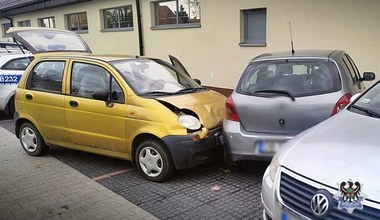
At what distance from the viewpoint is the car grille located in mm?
2082

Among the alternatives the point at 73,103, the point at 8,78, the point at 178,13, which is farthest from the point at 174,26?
the point at 73,103

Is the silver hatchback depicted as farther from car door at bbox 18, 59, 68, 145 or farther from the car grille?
car door at bbox 18, 59, 68, 145

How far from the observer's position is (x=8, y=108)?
9117mm

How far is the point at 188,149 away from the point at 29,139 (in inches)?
116

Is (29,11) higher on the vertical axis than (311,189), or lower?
higher

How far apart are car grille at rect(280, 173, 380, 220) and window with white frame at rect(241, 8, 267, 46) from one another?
22.6 ft

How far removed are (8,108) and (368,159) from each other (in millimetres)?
8779

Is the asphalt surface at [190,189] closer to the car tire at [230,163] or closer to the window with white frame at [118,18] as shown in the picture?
the car tire at [230,163]

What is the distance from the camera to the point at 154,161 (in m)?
4.67

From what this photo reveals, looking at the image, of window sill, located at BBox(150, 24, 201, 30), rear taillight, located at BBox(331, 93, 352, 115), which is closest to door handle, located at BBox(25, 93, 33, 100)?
rear taillight, located at BBox(331, 93, 352, 115)

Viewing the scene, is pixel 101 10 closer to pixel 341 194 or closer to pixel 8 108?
pixel 8 108

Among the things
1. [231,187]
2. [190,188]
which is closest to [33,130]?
[190,188]

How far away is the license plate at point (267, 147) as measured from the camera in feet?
14.0

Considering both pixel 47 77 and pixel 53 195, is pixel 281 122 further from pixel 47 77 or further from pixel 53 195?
pixel 47 77
